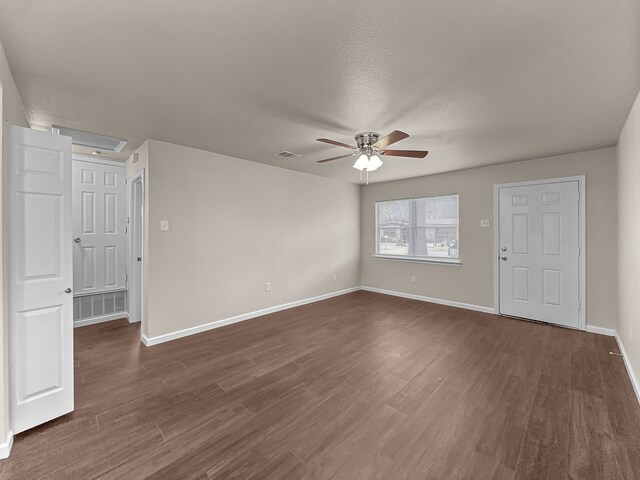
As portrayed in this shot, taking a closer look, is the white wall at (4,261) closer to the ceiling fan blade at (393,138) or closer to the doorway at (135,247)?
the doorway at (135,247)

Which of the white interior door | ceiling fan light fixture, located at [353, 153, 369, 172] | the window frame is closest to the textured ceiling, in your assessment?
ceiling fan light fixture, located at [353, 153, 369, 172]

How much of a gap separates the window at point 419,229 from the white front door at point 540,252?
821 mm

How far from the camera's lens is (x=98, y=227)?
4.18 m

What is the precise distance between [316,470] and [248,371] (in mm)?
1331

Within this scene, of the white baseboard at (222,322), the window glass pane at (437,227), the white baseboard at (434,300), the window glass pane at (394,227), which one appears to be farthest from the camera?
the window glass pane at (394,227)

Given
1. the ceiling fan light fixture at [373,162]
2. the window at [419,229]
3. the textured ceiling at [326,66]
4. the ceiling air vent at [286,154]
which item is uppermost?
the ceiling air vent at [286,154]

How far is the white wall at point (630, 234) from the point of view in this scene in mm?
2291

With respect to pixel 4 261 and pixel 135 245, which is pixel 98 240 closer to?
pixel 135 245

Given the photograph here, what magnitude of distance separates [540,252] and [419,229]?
197 centimetres

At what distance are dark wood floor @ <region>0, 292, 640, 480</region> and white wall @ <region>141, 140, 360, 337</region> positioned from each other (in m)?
0.58

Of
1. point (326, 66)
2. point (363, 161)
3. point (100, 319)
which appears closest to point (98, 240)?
point (100, 319)

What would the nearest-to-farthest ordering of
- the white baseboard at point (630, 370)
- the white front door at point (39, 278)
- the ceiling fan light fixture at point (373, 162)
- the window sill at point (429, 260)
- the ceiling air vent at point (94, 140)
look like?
the white front door at point (39, 278)
the white baseboard at point (630, 370)
the ceiling fan light fixture at point (373, 162)
the ceiling air vent at point (94, 140)
the window sill at point (429, 260)

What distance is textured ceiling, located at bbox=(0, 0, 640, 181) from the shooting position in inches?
56.5

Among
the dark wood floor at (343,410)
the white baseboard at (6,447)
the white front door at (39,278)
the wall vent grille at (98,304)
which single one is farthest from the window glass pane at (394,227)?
the white baseboard at (6,447)
